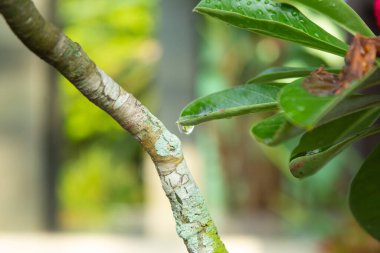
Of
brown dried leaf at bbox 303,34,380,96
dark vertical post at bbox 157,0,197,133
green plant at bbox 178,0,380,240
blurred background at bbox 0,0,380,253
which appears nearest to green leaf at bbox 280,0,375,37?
green plant at bbox 178,0,380,240

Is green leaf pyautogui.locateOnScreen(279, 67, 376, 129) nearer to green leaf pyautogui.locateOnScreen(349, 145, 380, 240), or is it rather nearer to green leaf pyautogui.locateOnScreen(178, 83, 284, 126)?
green leaf pyautogui.locateOnScreen(178, 83, 284, 126)

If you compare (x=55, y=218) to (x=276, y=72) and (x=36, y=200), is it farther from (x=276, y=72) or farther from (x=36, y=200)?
(x=276, y=72)

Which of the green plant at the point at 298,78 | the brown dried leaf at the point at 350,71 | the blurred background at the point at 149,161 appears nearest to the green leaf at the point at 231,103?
the green plant at the point at 298,78

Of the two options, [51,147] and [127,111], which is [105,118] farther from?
[127,111]

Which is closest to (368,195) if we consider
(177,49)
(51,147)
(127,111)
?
(127,111)

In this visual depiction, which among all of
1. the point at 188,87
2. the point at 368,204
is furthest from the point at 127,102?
the point at 188,87

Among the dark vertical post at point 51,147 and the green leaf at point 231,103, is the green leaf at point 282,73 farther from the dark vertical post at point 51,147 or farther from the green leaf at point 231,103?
the dark vertical post at point 51,147
